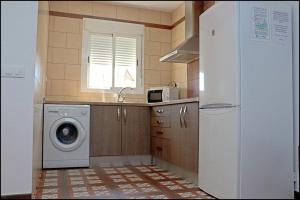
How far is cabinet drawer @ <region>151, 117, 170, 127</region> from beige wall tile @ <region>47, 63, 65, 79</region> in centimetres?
132

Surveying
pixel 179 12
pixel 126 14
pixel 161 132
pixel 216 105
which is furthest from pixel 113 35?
pixel 216 105

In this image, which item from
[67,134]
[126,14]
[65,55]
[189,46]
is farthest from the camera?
[126,14]

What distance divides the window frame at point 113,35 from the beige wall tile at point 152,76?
0.07m

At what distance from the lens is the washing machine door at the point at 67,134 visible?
10.3 ft

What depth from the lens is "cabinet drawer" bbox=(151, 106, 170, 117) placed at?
10.0 ft

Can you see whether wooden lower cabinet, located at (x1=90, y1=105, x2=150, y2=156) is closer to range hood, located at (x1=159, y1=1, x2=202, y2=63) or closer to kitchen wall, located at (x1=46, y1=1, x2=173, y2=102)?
kitchen wall, located at (x1=46, y1=1, x2=173, y2=102)

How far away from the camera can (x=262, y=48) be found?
1787 millimetres

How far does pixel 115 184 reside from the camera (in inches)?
95.5

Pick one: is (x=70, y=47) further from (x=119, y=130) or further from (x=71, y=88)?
(x=119, y=130)

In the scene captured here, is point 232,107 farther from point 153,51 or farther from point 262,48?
point 153,51

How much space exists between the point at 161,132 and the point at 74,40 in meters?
1.72

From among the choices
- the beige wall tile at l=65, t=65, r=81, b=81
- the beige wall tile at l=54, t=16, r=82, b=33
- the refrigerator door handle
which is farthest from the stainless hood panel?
the beige wall tile at l=54, t=16, r=82, b=33

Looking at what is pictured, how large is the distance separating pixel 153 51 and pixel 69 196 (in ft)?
8.95

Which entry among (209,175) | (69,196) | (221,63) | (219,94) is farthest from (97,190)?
(221,63)
